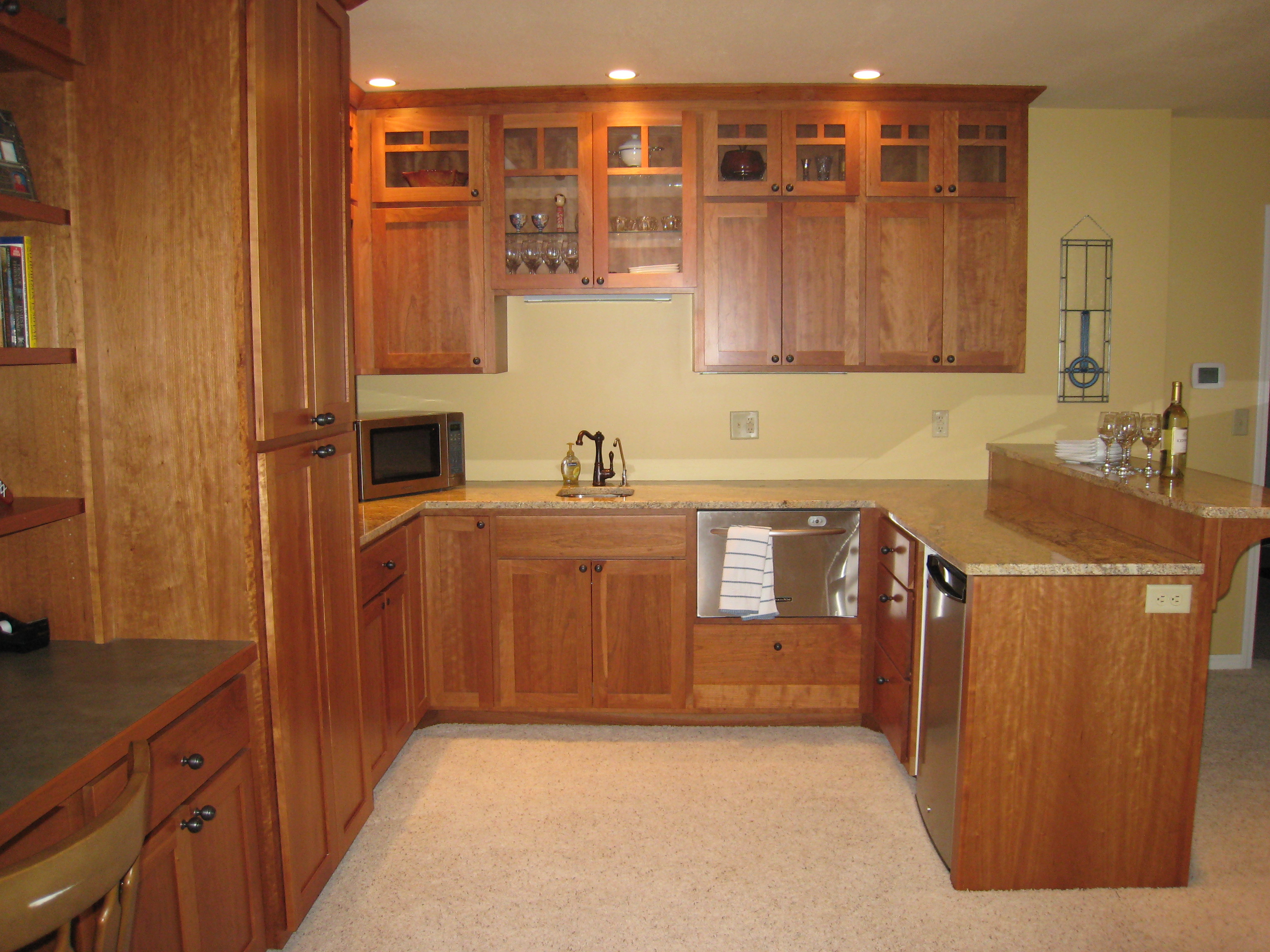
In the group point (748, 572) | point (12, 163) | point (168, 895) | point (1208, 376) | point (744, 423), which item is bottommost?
point (168, 895)

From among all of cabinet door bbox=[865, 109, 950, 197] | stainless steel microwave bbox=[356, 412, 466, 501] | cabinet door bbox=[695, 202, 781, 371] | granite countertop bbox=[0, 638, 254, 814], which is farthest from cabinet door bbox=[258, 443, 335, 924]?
cabinet door bbox=[865, 109, 950, 197]

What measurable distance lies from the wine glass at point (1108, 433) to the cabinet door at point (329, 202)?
2373 millimetres

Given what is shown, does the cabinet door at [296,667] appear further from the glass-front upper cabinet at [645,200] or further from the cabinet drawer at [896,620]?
the cabinet drawer at [896,620]

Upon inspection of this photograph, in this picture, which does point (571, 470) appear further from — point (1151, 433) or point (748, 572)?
point (1151, 433)

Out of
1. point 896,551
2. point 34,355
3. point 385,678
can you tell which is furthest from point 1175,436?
point 34,355

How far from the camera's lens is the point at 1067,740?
7.54 ft

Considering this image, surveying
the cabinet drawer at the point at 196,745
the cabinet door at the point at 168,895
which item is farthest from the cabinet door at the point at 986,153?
the cabinet door at the point at 168,895

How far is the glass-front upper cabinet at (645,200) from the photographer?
3.44 meters

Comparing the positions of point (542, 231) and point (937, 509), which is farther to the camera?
point (542, 231)

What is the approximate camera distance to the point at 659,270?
11.4 feet

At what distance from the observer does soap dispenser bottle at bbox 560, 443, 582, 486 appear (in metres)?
3.61

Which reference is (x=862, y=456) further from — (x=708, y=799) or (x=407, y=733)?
(x=407, y=733)

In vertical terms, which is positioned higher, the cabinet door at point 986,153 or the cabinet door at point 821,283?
the cabinet door at point 986,153

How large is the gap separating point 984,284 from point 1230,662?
2.18 metres
